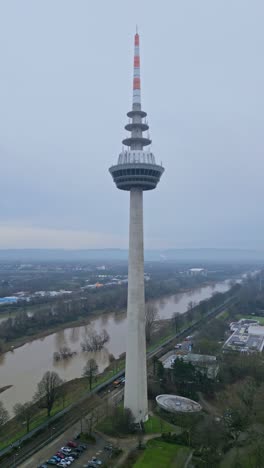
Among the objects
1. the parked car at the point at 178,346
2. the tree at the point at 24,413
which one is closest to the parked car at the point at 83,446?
the tree at the point at 24,413

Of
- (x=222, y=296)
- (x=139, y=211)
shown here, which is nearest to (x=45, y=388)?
(x=139, y=211)

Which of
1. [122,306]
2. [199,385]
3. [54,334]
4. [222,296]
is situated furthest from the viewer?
[222,296]

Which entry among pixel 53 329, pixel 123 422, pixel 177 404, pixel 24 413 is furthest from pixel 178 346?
pixel 24 413

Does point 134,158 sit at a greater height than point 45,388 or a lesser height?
greater

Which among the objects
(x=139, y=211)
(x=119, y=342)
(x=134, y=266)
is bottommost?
(x=119, y=342)

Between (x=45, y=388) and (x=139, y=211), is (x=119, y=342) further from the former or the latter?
(x=139, y=211)

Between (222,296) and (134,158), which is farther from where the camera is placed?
(222,296)

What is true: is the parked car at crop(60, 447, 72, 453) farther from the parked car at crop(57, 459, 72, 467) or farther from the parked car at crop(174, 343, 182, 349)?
the parked car at crop(174, 343, 182, 349)
